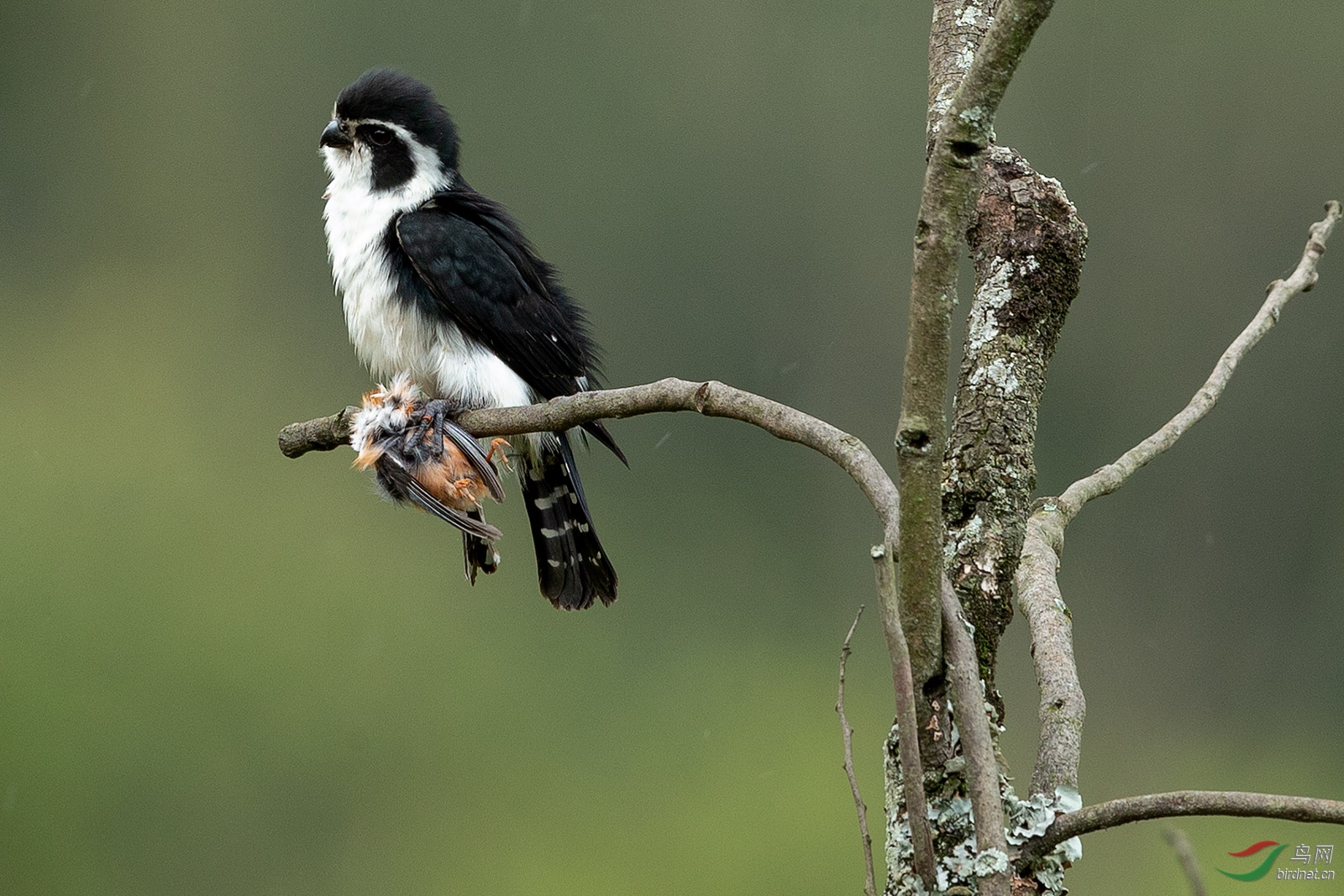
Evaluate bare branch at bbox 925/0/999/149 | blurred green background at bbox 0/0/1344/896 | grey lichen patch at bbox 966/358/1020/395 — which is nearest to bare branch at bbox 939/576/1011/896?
grey lichen patch at bbox 966/358/1020/395

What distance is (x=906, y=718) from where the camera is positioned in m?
1.53

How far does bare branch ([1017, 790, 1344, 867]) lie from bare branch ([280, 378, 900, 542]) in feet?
1.08

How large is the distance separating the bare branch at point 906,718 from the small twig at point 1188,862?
22 cm

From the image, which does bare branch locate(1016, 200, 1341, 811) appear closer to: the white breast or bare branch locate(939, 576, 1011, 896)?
bare branch locate(939, 576, 1011, 896)

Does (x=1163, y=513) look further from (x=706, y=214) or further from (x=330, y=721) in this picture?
(x=330, y=721)

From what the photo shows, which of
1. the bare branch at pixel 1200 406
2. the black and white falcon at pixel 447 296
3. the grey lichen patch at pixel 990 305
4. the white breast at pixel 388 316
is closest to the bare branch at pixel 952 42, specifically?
the grey lichen patch at pixel 990 305

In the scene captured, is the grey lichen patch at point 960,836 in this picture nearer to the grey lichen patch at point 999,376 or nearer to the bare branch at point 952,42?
the grey lichen patch at point 999,376

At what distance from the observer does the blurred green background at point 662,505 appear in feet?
43.2

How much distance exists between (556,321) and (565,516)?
398 mm

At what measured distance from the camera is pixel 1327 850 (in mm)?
2432

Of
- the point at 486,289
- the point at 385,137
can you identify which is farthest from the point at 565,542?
the point at 385,137

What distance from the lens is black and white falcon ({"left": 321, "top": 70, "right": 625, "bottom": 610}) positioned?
132 inches

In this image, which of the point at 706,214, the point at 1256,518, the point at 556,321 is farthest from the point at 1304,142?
the point at 556,321

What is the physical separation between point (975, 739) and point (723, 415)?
49 centimetres
